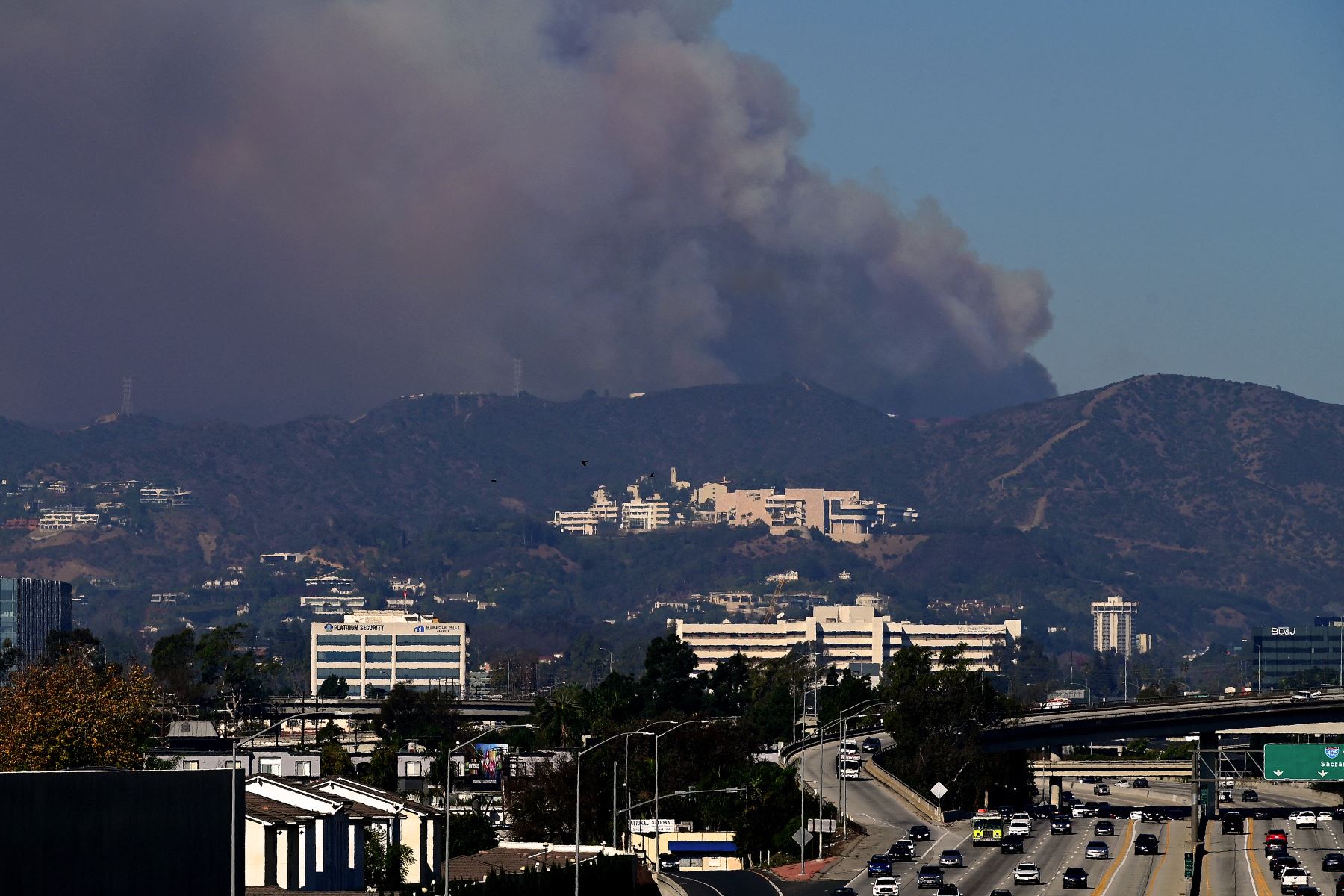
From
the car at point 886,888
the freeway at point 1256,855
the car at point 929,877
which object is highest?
the car at point 886,888

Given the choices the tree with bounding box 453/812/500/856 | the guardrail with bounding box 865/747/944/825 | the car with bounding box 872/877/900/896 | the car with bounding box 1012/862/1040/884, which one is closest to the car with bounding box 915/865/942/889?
the car with bounding box 872/877/900/896

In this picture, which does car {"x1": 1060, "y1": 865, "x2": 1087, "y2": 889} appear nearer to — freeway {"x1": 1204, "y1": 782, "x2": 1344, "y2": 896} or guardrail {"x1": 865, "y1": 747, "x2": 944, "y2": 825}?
freeway {"x1": 1204, "y1": 782, "x2": 1344, "y2": 896}

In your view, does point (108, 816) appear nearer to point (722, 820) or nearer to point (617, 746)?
point (722, 820)

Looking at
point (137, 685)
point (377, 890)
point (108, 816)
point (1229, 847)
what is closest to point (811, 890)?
point (377, 890)

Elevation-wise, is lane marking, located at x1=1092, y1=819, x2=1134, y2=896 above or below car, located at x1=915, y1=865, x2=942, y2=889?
below

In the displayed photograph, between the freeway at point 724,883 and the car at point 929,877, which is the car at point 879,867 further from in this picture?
the freeway at point 724,883

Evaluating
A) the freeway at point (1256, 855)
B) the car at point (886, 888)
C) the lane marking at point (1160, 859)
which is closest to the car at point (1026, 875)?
the lane marking at point (1160, 859)

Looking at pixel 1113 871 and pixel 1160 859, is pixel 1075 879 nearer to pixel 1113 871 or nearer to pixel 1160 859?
pixel 1113 871

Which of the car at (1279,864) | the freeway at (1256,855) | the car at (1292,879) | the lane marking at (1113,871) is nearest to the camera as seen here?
the car at (1292,879)
